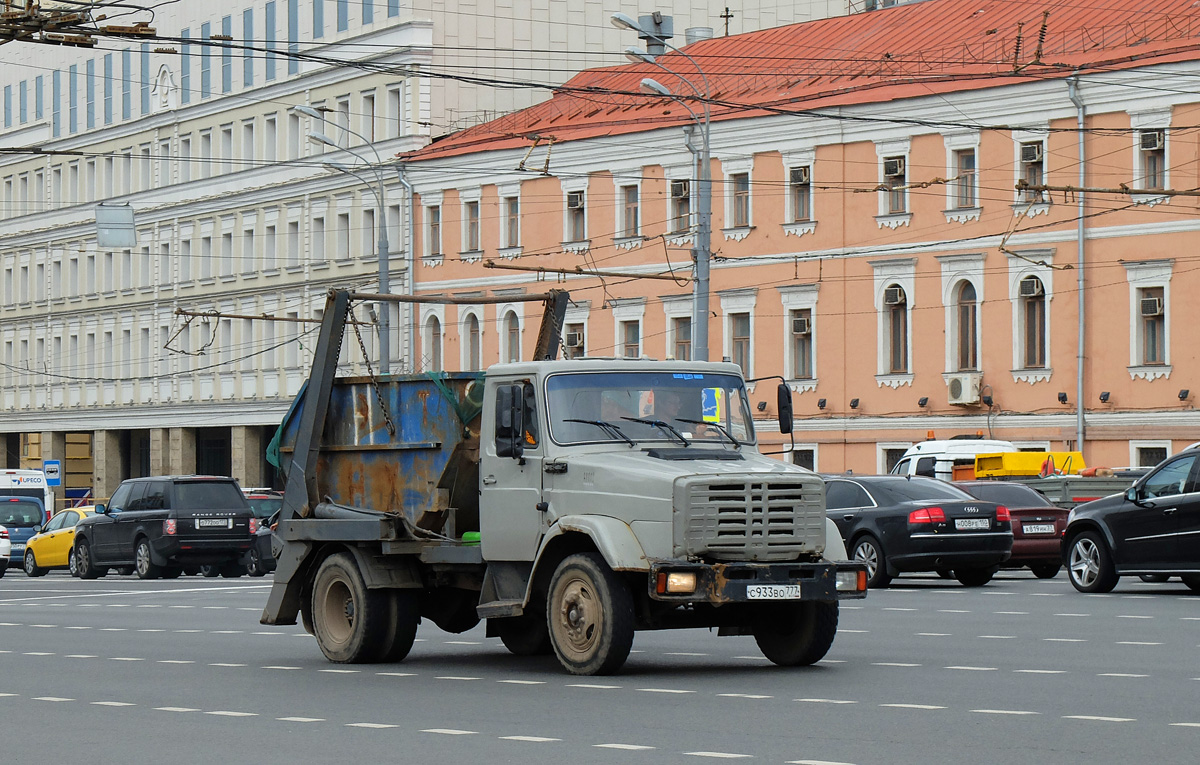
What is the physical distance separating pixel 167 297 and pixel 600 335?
76.9 feet

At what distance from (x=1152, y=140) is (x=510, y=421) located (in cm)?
3399

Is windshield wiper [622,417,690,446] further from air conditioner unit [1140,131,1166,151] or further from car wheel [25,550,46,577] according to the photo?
air conditioner unit [1140,131,1166,151]

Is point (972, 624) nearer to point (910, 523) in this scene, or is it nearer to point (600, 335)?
point (910, 523)

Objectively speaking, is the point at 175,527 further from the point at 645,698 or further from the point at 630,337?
the point at 645,698

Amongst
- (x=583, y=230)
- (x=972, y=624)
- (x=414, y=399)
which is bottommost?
(x=972, y=624)

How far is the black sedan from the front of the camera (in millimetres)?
27344

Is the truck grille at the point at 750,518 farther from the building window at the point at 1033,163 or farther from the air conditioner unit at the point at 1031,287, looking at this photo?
the air conditioner unit at the point at 1031,287

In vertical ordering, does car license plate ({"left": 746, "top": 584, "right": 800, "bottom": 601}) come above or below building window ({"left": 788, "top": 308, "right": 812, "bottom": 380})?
below

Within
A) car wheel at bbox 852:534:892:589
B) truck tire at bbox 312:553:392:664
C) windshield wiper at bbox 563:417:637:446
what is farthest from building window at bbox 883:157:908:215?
windshield wiper at bbox 563:417:637:446

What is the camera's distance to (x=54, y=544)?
4166 cm

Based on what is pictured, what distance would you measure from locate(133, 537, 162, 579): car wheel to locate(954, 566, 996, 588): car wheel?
49.6 ft

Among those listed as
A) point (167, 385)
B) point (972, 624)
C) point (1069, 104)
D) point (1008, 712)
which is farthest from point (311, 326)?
point (1008, 712)

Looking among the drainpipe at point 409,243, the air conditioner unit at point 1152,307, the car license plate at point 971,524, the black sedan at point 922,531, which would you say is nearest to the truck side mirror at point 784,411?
the black sedan at point 922,531

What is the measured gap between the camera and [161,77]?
77.1 meters
